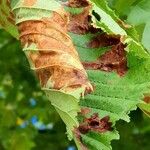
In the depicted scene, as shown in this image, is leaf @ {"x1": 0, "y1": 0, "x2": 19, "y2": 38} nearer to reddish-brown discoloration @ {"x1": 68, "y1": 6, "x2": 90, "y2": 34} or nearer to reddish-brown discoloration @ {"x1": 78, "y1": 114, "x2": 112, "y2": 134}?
reddish-brown discoloration @ {"x1": 68, "y1": 6, "x2": 90, "y2": 34}

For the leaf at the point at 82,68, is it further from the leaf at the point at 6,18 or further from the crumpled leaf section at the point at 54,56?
the leaf at the point at 6,18

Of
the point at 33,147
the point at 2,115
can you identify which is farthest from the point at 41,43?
the point at 2,115

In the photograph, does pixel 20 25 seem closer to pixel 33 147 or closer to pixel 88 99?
pixel 88 99

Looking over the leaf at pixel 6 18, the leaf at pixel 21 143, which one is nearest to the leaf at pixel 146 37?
the leaf at pixel 6 18

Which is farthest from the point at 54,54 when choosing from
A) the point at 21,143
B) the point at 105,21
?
the point at 21,143

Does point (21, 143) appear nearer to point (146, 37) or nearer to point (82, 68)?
point (146, 37)

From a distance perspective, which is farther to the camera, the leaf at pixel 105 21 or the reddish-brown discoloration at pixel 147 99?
the reddish-brown discoloration at pixel 147 99
